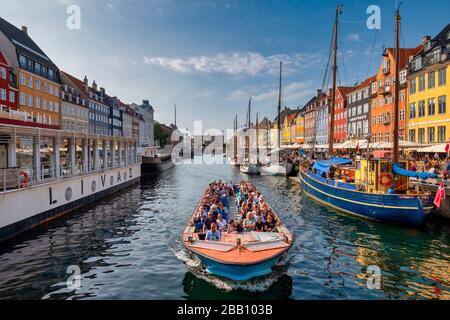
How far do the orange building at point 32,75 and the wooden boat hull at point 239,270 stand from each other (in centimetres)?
4016

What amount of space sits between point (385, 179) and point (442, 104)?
2192 centimetres

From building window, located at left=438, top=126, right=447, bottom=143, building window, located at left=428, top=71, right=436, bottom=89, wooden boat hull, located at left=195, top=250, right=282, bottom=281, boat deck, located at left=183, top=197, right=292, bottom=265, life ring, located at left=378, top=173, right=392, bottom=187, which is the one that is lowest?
wooden boat hull, located at left=195, top=250, right=282, bottom=281

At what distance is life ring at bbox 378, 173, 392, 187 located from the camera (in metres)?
24.3

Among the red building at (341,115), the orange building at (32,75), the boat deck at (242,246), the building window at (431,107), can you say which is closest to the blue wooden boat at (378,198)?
the boat deck at (242,246)

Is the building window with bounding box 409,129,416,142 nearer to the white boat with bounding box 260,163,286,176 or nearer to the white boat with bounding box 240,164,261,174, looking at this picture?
the white boat with bounding box 260,163,286,176

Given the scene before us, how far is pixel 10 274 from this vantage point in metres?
14.0

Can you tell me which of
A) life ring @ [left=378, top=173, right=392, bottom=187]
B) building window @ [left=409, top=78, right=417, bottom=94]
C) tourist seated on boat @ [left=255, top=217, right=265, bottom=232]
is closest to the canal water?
tourist seated on boat @ [left=255, top=217, right=265, bottom=232]

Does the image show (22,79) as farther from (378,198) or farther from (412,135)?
(412,135)

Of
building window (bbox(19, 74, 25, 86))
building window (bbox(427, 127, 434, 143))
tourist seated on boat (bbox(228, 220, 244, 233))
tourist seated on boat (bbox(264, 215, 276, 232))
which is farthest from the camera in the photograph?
building window (bbox(19, 74, 25, 86))

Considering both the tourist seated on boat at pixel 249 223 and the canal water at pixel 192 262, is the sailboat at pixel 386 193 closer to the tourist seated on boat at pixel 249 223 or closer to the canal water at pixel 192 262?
the canal water at pixel 192 262

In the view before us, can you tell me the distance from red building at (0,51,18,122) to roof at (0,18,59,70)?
5853mm

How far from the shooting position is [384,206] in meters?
22.6

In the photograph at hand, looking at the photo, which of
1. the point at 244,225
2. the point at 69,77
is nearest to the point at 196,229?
the point at 244,225

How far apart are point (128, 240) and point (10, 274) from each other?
6.68 m
